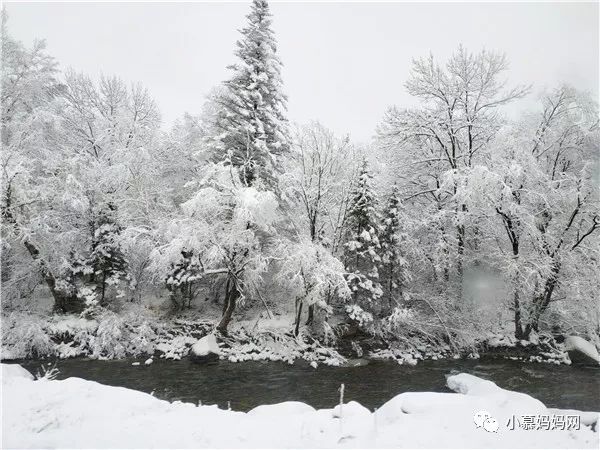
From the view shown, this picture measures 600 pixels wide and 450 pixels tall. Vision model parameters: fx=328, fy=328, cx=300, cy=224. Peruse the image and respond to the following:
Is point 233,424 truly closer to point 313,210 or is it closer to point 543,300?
point 313,210

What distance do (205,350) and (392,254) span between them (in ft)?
32.7

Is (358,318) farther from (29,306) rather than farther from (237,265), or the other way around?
(29,306)

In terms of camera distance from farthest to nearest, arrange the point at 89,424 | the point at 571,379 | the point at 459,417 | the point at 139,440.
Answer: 1. the point at 571,379
2. the point at 459,417
3. the point at 89,424
4. the point at 139,440

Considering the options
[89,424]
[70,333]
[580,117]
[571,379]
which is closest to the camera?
[89,424]

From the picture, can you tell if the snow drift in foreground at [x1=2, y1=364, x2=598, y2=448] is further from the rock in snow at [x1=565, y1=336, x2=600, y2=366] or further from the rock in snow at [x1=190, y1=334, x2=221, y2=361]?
the rock in snow at [x1=565, y1=336, x2=600, y2=366]

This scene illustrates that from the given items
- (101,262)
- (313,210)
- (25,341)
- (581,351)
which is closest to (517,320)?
(581,351)

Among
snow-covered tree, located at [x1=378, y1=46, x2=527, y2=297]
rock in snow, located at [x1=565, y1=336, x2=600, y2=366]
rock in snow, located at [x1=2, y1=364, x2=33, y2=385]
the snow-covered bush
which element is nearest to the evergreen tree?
the snow-covered bush

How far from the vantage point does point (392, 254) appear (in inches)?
661

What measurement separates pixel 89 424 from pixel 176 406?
148cm

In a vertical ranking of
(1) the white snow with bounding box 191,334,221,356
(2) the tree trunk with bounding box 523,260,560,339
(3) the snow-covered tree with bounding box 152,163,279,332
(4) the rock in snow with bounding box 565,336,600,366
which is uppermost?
(3) the snow-covered tree with bounding box 152,163,279,332

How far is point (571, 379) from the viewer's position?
12492 mm

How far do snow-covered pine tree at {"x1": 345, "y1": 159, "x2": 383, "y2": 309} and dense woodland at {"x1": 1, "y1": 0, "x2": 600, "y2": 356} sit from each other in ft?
0.33

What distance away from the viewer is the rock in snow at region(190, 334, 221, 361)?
13.9m

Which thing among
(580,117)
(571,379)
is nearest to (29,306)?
(571,379)
